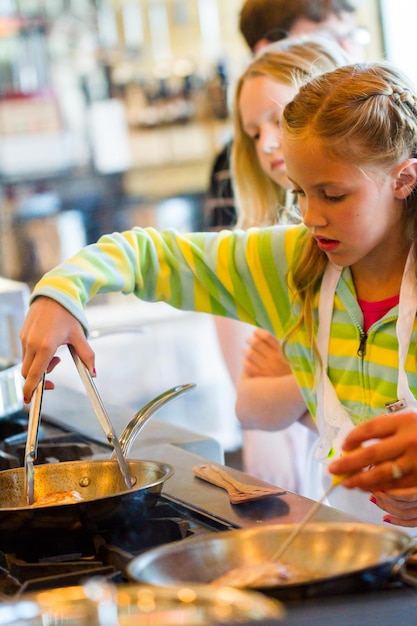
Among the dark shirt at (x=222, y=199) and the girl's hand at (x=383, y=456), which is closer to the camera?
the girl's hand at (x=383, y=456)

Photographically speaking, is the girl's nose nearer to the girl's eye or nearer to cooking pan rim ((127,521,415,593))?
the girl's eye

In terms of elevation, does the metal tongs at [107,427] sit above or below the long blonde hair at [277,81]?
below

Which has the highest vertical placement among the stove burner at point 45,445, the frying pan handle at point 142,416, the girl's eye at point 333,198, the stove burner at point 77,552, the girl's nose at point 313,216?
the girl's eye at point 333,198

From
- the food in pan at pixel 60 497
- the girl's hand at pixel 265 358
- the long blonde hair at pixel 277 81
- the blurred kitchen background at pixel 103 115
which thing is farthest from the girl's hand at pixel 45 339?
the blurred kitchen background at pixel 103 115

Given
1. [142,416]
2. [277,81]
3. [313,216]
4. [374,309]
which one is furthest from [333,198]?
[277,81]

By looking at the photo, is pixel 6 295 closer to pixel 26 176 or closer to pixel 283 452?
pixel 283 452

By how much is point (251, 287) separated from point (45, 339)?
406 mm

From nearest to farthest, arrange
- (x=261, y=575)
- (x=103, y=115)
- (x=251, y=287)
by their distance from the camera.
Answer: (x=261, y=575) → (x=251, y=287) → (x=103, y=115)

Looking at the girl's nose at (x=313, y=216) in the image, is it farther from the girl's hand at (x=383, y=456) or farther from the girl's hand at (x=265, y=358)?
the girl's hand at (x=265, y=358)

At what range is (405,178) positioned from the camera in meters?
1.25

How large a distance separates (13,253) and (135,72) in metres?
1.21

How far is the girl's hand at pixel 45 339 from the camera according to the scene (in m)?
1.13

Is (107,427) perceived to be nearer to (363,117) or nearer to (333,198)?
(333,198)

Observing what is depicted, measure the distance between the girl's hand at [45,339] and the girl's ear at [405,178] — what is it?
45 cm
